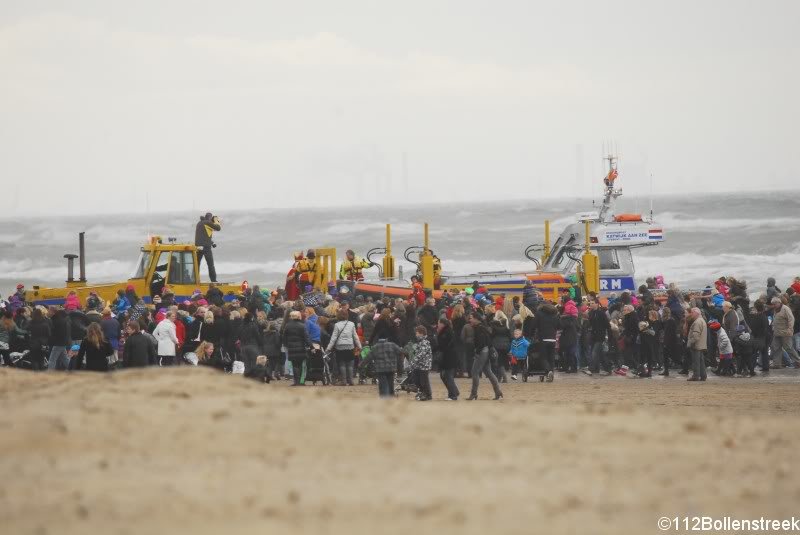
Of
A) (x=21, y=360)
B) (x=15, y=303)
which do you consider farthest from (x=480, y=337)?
(x=15, y=303)

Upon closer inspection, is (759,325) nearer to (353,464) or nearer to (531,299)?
(531,299)

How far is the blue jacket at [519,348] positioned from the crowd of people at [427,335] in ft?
0.07

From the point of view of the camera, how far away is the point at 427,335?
2256cm

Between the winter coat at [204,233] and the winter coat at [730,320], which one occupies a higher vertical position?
the winter coat at [204,233]

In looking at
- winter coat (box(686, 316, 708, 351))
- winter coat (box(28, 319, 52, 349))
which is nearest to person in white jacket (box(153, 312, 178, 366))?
winter coat (box(28, 319, 52, 349))

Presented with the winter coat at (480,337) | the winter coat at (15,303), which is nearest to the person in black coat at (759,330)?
the winter coat at (480,337)

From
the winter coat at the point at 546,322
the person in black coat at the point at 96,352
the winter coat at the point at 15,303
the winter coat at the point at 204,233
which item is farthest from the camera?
the winter coat at the point at 204,233

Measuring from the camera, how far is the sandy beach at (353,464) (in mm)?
9094

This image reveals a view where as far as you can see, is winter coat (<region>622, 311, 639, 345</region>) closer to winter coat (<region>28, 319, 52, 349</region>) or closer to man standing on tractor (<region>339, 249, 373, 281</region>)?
man standing on tractor (<region>339, 249, 373, 281</region>)

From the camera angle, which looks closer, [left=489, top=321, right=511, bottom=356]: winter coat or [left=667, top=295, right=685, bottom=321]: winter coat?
[left=489, top=321, right=511, bottom=356]: winter coat

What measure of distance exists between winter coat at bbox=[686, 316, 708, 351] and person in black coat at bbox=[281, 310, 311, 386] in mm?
6080

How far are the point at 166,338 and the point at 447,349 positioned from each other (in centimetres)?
429

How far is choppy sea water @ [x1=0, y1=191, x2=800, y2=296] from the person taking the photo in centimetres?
6438

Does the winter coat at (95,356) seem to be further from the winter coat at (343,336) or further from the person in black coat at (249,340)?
the winter coat at (343,336)
